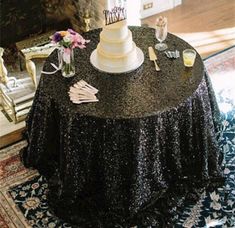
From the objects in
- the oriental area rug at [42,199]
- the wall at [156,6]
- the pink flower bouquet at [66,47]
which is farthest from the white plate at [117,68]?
the wall at [156,6]

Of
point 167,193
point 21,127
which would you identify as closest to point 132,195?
point 167,193

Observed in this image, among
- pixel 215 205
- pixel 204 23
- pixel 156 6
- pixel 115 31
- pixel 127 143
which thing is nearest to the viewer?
pixel 127 143

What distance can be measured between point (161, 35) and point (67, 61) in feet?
2.06

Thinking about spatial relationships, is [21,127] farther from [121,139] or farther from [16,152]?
[121,139]

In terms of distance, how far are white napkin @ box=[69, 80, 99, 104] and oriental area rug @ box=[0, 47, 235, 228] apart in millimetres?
715

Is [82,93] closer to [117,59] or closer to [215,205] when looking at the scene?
[117,59]

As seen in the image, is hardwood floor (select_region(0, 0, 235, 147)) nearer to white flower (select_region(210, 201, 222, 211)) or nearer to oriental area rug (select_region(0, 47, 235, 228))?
oriental area rug (select_region(0, 47, 235, 228))

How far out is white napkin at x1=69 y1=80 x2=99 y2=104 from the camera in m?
2.54

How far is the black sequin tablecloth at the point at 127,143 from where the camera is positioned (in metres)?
2.48

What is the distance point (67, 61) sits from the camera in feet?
8.80

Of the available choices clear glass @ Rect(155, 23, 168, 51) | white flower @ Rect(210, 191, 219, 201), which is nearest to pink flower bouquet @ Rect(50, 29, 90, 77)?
clear glass @ Rect(155, 23, 168, 51)

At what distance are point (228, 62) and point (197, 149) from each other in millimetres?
1477

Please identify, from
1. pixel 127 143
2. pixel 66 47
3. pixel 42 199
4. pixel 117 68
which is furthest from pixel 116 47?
pixel 42 199

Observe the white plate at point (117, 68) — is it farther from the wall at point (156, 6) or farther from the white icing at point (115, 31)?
the wall at point (156, 6)
